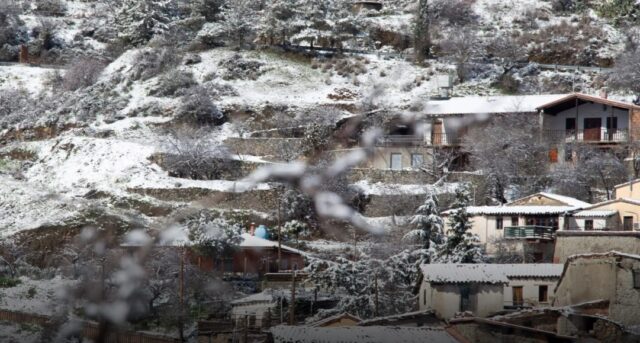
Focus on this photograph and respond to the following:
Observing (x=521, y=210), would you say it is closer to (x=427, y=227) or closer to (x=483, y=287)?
(x=427, y=227)

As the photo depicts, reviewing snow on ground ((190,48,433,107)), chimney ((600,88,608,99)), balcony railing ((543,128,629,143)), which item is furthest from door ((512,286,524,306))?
snow on ground ((190,48,433,107))

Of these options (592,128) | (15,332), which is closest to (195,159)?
(592,128)

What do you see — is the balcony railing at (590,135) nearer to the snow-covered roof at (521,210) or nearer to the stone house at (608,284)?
the snow-covered roof at (521,210)

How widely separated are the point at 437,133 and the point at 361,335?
2635 centimetres

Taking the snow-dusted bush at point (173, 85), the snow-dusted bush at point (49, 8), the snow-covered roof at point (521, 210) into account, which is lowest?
the snow-covered roof at point (521, 210)

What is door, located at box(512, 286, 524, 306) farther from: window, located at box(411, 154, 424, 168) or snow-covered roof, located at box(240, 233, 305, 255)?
window, located at box(411, 154, 424, 168)

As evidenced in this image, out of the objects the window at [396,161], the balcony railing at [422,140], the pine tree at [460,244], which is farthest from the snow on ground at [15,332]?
the balcony railing at [422,140]

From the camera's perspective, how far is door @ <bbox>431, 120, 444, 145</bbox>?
42.9 m

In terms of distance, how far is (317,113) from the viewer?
45.8 meters

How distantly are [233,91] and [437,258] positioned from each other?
76.2 feet

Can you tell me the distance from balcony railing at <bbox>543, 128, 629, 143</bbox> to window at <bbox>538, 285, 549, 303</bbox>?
17.8 meters

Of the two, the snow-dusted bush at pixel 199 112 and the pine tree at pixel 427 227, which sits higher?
the snow-dusted bush at pixel 199 112

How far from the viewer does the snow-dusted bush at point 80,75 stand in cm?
5262

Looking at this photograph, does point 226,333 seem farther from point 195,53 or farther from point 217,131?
point 195,53
